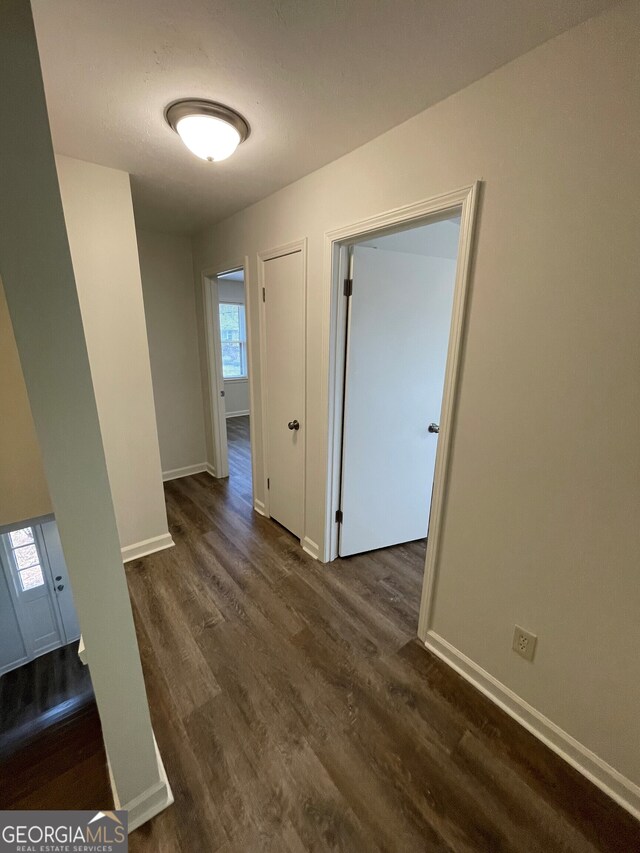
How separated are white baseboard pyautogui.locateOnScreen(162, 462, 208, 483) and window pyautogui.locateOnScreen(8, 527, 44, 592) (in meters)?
1.20

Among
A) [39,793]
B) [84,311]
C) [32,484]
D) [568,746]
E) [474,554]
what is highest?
[84,311]

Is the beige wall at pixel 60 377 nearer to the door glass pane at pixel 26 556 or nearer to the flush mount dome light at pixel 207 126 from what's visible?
the flush mount dome light at pixel 207 126

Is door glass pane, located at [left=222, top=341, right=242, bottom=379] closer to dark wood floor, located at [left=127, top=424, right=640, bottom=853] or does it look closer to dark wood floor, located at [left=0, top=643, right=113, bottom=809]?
dark wood floor, located at [left=127, top=424, right=640, bottom=853]

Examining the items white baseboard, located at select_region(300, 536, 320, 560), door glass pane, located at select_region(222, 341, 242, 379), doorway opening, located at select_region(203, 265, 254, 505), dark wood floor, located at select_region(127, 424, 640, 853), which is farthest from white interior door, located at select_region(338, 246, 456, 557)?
door glass pane, located at select_region(222, 341, 242, 379)

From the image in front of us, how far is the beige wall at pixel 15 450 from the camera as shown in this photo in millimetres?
1277

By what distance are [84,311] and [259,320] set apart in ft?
3.50

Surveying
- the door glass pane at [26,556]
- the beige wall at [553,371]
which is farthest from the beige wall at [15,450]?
the door glass pane at [26,556]

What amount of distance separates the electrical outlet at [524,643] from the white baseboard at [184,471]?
3262mm

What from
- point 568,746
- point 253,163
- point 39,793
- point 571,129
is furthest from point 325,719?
point 253,163

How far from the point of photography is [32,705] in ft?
7.49

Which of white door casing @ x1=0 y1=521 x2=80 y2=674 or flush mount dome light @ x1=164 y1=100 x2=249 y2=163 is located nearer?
flush mount dome light @ x1=164 y1=100 x2=249 y2=163

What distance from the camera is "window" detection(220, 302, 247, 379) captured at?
6176 millimetres

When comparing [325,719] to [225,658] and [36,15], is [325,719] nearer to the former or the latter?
[225,658]

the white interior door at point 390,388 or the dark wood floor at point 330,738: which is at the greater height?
the white interior door at point 390,388
